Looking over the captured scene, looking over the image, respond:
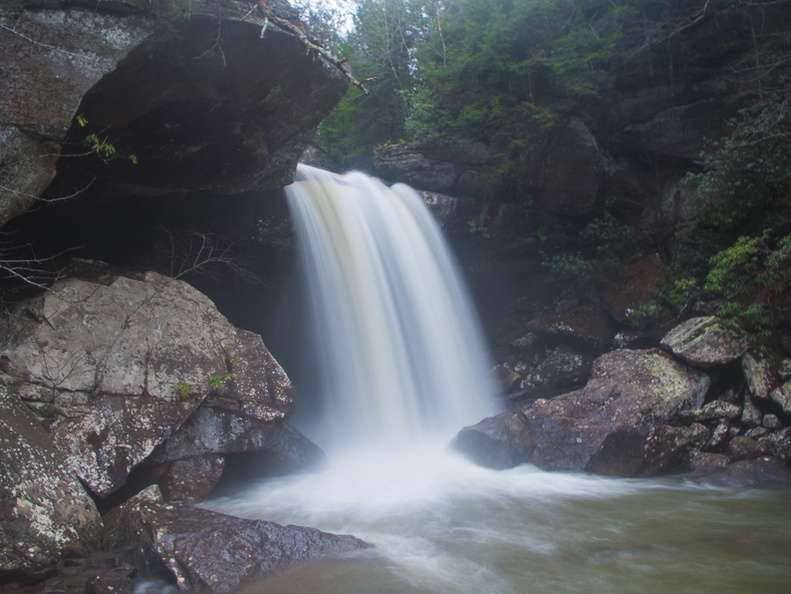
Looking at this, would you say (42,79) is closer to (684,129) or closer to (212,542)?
(212,542)

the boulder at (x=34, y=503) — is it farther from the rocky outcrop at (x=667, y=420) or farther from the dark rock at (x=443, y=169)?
the dark rock at (x=443, y=169)

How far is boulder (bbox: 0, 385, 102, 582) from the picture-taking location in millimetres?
4793

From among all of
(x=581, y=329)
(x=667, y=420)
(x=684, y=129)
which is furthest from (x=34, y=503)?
(x=684, y=129)

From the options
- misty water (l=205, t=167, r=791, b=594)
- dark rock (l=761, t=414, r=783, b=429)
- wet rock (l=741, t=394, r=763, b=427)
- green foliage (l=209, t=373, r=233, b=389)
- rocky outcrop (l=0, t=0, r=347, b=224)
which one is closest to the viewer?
misty water (l=205, t=167, r=791, b=594)

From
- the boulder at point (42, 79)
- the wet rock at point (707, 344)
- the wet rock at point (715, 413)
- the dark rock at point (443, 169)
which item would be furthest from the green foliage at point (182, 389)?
the dark rock at point (443, 169)

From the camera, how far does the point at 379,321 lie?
1095cm

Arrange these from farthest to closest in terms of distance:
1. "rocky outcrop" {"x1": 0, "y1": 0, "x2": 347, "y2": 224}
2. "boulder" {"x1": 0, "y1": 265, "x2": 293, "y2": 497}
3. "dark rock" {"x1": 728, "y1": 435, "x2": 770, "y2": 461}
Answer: "dark rock" {"x1": 728, "y1": 435, "x2": 770, "y2": 461} < "boulder" {"x1": 0, "y1": 265, "x2": 293, "y2": 497} < "rocky outcrop" {"x1": 0, "y1": 0, "x2": 347, "y2": 224}

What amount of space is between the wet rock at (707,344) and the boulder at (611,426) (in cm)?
22

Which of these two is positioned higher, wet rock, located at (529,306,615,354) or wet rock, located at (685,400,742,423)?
wet rock, located at (529,306,615,354)

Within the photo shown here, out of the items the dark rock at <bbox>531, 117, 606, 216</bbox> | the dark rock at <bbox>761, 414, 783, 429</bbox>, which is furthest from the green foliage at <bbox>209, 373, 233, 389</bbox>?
the dark rock at <bbox>531, 117, 606, 216</bbox>

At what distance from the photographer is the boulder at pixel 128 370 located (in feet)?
21.0

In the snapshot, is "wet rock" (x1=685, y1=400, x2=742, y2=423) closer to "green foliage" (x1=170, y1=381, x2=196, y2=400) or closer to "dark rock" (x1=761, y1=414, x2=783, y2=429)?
"dark rock" (x1=761, y1=414, x2=783, y2=429)

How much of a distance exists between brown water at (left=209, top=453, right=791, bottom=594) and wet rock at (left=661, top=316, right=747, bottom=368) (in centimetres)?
211

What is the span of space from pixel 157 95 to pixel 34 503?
198 inches
